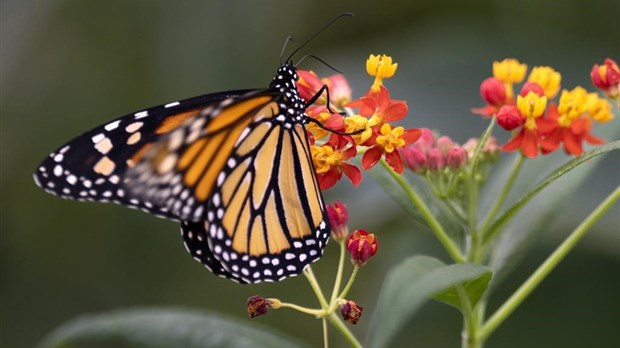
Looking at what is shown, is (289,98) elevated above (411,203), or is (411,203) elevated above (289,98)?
(289,98)

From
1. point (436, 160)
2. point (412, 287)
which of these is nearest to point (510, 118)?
point (436, 160)

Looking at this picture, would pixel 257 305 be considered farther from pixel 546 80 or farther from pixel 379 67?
pixel 546 80

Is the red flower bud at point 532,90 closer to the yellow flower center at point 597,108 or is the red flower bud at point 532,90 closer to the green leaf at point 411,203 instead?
the yellow flower center at point 597,108

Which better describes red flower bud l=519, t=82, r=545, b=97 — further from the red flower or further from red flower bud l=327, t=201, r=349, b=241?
red flower bud l=327, t=201, r=349, b=241

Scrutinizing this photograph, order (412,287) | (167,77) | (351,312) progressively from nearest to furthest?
(412,287) → (351,312) → (167,77)

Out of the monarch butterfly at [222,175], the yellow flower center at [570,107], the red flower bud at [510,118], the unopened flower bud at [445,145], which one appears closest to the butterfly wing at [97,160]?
the monarch butterfly at [222,175]

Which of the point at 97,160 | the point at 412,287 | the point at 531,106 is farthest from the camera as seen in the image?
the point at 531,106
